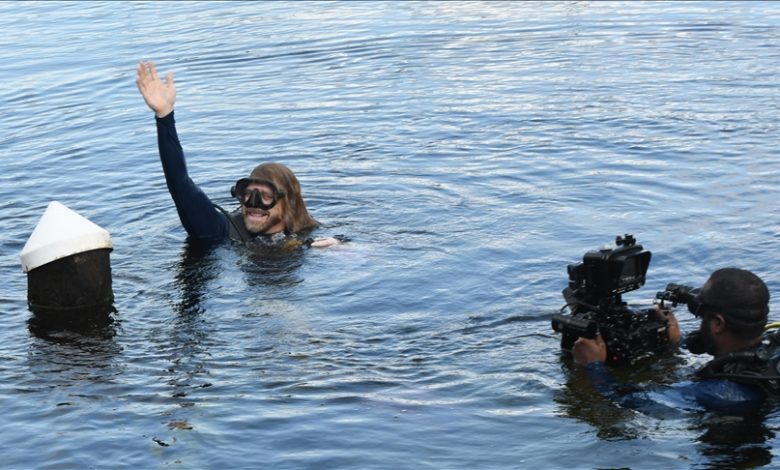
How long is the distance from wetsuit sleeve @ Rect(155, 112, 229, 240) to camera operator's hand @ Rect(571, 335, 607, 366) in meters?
3.63

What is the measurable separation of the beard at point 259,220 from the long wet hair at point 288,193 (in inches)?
3.7

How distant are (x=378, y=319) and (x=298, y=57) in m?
9.97

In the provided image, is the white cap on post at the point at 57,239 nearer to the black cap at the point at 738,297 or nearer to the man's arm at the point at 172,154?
the man's arm at the point at 172,154

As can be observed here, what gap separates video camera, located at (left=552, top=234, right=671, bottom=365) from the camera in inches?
258

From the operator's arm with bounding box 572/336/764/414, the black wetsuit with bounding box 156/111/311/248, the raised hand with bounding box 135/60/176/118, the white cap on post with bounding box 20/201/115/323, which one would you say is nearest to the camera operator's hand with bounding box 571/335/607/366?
the operator's arm with bounding box 572/336/764/414

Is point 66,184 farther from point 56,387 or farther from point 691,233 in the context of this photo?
point 691,233

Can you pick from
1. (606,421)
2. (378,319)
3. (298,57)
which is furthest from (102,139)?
(606,421)

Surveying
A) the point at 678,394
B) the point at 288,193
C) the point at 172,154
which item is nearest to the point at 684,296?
the point at 678,394

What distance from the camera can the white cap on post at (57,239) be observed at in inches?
328

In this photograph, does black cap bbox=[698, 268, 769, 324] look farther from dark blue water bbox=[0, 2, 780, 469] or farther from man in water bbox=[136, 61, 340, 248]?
man in water bbox=[136, 61, 340, 248]

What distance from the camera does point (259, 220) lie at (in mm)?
9953

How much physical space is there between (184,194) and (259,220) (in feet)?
2.41

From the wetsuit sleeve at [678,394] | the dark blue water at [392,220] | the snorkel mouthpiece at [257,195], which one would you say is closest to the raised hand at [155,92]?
the snorkel mouthpiece at [257,195]

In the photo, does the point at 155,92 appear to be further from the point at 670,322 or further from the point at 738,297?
the point at 738,297
